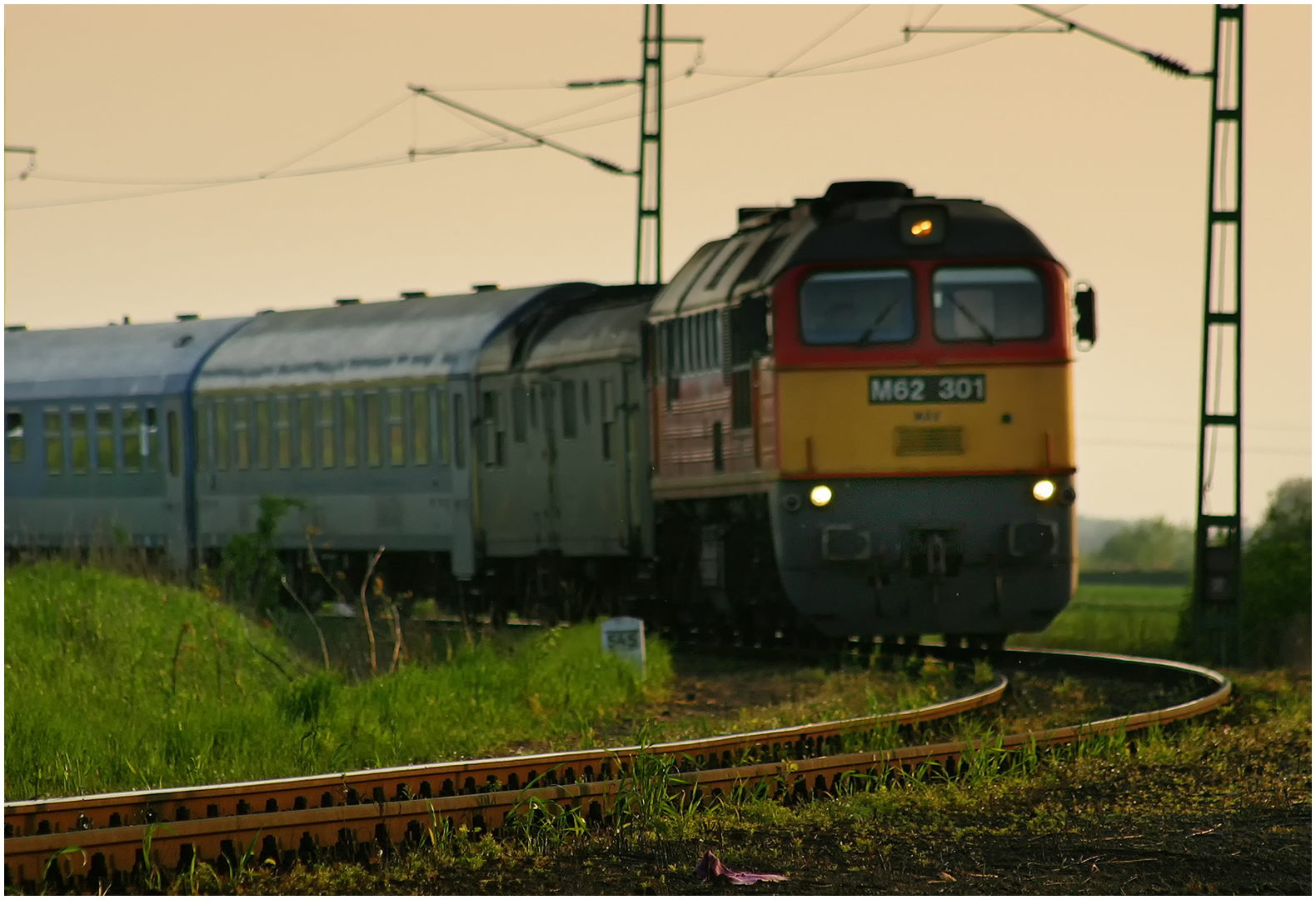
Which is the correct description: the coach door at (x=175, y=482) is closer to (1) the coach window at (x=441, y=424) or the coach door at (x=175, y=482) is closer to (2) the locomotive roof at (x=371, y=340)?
(2) the locomotive roof at (x=371, y=340)

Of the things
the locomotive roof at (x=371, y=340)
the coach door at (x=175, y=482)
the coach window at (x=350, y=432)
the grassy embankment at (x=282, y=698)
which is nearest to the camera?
the grassy embankment at (x=282, y=698)

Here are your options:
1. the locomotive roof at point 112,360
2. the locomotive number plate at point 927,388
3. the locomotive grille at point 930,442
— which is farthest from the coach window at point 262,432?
the locomotive grille at point 930,442

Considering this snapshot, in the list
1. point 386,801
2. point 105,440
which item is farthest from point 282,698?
point 105,440

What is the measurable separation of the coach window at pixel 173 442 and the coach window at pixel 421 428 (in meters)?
4.71

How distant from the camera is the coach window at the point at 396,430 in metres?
22.9

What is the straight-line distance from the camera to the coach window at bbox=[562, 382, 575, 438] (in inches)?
800

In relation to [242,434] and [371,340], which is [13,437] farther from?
[371,340]

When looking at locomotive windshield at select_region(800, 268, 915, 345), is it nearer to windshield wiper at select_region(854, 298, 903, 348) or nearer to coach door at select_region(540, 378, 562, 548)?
windshield wiper at select_region(854, 298, 903, 348)

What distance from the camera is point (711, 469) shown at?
17469 mm

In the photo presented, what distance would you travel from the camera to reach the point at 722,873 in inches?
296

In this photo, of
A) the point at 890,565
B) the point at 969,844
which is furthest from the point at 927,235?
the point at 969,844

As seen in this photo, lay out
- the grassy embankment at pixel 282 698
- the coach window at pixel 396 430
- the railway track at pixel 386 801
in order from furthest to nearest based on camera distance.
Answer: the coach window at pixel 396 430
the grassy embankment at pixel 282 698
the railway track at pixel 386 801

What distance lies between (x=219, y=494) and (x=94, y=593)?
9.40 metres

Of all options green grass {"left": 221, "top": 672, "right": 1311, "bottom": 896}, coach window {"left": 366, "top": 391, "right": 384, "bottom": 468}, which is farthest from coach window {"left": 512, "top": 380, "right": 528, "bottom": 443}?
green grass {"left": 221, "top": 672, "right": 1311, "bottom": 896}
